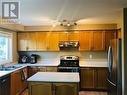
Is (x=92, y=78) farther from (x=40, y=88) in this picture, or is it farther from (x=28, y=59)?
(x=40, y=88)

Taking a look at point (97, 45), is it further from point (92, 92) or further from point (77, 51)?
point (92, 92)

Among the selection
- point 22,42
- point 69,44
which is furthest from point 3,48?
point 69,44

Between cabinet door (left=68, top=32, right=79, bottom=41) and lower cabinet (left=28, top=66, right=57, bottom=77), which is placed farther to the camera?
cabinet door (left=68, top=32, right=79, bottom=41)

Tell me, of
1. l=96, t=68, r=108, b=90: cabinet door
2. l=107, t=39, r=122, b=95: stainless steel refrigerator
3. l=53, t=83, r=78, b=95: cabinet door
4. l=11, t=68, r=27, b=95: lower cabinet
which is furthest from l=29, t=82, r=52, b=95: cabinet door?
l=96, t=68, r=108, b=90: cabinet door

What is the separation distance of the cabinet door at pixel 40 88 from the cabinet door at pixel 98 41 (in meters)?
3.35

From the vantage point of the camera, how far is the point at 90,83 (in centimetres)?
649

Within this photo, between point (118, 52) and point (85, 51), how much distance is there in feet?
8.99

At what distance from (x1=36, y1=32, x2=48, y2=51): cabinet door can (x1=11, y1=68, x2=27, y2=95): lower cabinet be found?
1.09 meters

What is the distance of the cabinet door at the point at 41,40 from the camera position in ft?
22.9

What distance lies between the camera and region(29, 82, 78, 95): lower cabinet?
3744 mm

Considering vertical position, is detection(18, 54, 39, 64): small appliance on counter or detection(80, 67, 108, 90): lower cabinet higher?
detection(18, 54, 39, 64): small appliance on counter

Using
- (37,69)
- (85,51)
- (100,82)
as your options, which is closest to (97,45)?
(85,51)

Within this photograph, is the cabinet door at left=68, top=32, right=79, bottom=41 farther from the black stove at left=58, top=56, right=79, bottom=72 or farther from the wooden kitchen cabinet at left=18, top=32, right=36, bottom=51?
the wooden kitchen cabinet at left=18, top=32, right=36, bottom=51

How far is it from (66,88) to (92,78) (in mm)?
2874
